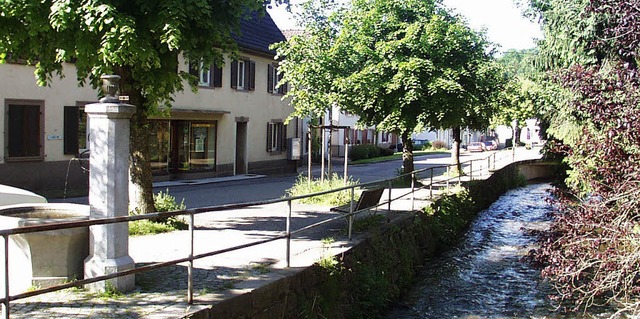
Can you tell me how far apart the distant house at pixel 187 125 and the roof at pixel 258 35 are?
0.06 metres

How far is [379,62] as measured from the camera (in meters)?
16.6

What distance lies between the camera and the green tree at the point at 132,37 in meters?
7.93

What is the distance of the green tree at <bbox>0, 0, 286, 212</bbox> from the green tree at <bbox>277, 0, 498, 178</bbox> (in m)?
6.94

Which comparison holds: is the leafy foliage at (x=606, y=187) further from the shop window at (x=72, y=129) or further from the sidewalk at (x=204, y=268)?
the shop window at (x=72, y=129)

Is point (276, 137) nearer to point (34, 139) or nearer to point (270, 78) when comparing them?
point (270, 78)

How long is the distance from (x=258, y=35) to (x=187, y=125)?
6.23 metres

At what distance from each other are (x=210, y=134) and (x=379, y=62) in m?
9.85

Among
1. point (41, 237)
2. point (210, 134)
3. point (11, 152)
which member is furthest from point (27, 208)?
point (210, 134)

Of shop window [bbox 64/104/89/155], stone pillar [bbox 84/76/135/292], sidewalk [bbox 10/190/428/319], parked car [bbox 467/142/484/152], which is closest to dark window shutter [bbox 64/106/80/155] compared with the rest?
shop window [bbox 64/104/89/155]

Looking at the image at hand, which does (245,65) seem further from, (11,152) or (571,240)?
(571,240)

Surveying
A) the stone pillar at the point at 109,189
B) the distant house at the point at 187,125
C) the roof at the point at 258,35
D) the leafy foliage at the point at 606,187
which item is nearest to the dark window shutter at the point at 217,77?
the distant house at the point at 187,125

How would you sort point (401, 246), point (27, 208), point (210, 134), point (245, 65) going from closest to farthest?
point (27, 208) → point (401, 246) → point (210, 134) → point (245, 65)

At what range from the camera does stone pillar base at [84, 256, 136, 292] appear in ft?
19.2

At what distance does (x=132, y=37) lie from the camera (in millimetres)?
7930
